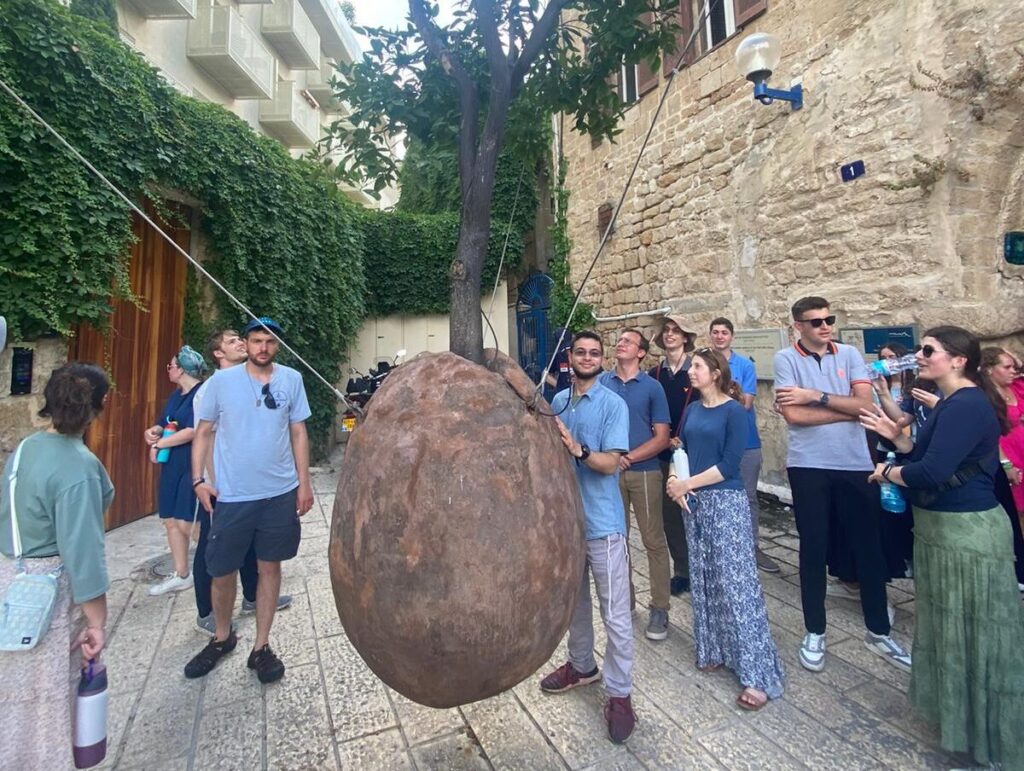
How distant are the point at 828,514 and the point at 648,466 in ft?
3.28

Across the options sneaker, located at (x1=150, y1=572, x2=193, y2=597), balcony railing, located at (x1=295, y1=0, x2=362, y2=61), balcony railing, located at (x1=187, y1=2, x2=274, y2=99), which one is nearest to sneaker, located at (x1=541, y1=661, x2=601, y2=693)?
sneaker, located at (x1=150, y1=572, x2=193, y2=597)

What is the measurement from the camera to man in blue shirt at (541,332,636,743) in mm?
2309

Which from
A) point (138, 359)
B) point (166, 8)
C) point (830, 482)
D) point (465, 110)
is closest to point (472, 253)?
point (465, 110)

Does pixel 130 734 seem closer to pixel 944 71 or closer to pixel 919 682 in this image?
pixel 919 682

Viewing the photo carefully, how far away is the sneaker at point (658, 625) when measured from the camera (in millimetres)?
3139

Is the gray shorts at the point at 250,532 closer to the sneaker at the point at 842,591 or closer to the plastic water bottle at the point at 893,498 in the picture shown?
the plastic water bottle at the point at 893,498

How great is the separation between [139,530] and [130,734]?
357 centimetres

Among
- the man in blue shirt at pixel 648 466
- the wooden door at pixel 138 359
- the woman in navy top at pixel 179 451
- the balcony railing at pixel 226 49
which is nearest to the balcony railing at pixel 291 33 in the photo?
the balcony railing at pixel 226 49

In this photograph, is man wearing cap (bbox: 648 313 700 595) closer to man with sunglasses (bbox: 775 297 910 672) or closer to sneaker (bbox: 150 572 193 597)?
man with sunglasses (bbox: 775 297 910 672)

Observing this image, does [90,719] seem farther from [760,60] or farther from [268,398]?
[760,60]

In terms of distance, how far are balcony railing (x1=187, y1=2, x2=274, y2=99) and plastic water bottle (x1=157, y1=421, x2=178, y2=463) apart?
1144 centimetres

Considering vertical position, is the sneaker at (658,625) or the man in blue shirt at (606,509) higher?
the man in blue shirt at (606,509)

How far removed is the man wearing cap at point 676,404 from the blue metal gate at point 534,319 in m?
5.74

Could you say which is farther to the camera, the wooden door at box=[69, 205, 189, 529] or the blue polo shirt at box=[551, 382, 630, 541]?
the wooden door at box=[69, 205, 189, 529]
